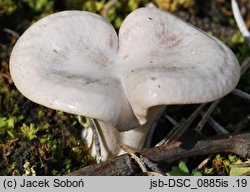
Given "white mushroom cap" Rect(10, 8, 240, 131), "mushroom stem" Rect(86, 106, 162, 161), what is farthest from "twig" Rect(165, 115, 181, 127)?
"white mushroom cap" Rect(10, 8, 240, 131)

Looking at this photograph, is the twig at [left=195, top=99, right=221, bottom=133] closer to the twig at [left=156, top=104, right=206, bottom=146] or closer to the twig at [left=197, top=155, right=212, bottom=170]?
the twig at [left=156, top=104, right=206, bottom=146]

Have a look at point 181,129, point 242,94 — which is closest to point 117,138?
point 181,129

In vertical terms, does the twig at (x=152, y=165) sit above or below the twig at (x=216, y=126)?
above

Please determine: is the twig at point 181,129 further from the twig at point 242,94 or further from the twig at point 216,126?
the twig at point 242,94

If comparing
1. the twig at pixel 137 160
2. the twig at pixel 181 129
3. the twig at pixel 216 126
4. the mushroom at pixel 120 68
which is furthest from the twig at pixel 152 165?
the twig at pixel 216 126

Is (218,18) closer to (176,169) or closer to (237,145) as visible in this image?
(237,145)

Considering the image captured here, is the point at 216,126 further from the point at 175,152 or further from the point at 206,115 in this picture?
the point at 175,152

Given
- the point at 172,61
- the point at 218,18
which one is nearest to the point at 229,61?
the point at 172,61
